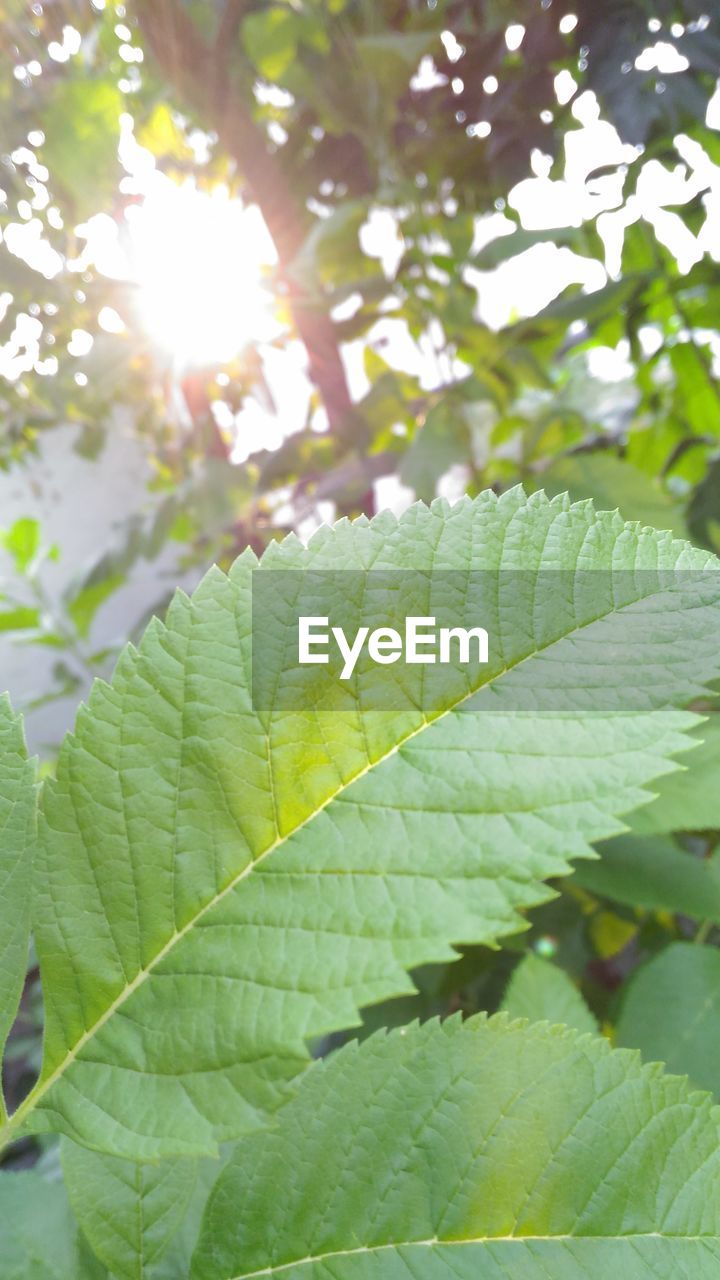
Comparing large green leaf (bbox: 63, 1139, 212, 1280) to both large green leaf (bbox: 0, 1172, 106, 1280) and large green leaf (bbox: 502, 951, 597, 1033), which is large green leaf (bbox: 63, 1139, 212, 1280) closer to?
large green leaf (bbox: 0, 1172, 106, 1280)

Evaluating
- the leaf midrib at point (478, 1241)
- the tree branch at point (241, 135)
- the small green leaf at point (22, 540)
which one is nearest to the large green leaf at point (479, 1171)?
the leaf midrib at point (478, 1241)

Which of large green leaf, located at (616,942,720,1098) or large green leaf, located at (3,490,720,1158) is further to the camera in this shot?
large green leaf, located at (616,942,720,1098)

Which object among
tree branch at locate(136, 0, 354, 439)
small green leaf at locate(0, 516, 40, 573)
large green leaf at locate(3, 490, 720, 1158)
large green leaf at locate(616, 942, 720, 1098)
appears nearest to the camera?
large green leaf at locate(3, 490, 720, 1158)

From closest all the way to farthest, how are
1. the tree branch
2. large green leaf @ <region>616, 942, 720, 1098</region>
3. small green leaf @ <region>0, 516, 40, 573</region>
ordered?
large green leaf @ <region>616, 942, 720, 1098</region>, the tree branch, small green leaf @ <region>0, 516, 40, 573</region>

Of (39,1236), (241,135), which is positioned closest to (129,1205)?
(39,1236)

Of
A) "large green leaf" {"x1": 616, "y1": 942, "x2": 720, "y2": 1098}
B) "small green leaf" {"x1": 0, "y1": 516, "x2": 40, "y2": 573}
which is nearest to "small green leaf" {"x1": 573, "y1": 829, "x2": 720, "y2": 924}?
"large green leaf" {"x1": 616, "y1": 942, "x2": 720, "y2": 1098}

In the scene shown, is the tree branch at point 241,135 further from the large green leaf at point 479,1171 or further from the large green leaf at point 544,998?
the large green leaf at point 479,1171

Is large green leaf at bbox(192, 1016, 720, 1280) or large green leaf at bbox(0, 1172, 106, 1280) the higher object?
large green leaf at bbox(192, 1016, 720, 1280)

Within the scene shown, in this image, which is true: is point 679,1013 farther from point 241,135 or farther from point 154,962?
point 241,135
